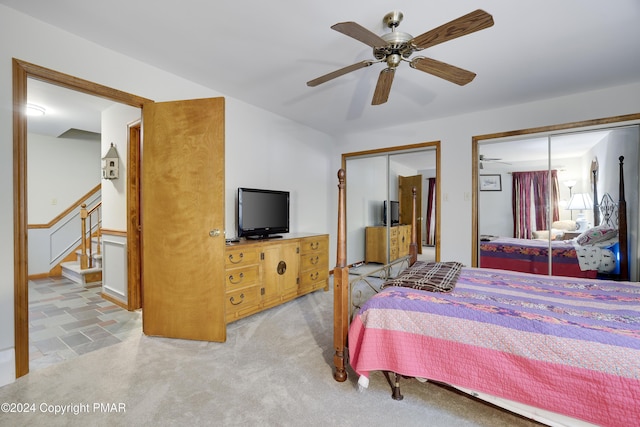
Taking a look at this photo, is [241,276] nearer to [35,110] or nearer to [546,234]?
[546,234]

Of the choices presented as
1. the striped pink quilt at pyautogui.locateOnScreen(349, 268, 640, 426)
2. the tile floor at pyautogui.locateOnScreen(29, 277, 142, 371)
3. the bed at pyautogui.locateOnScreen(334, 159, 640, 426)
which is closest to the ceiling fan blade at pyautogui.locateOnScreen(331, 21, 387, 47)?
the bed at pyautogui.locateOnScreen(334, 159, 640, 426)

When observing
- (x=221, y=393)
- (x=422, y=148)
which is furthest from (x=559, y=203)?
(x=221, y=393)

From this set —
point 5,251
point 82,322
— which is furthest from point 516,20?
point 82,322

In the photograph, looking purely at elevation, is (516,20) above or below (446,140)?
above

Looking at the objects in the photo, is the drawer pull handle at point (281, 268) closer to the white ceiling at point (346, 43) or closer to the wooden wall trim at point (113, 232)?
the wooden wall trim at point (113, 232)

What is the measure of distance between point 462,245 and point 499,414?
8.65ft

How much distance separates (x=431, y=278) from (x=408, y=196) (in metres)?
3.38

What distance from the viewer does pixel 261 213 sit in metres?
3.40

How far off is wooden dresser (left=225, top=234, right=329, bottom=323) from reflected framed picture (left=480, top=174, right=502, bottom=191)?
7.49 ft

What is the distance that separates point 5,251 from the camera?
190 cm

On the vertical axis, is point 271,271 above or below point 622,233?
below

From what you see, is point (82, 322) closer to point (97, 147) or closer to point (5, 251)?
point (5, 251)

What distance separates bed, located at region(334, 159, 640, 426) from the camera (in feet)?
Answer: 3.89

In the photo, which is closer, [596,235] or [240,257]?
[240,257]
